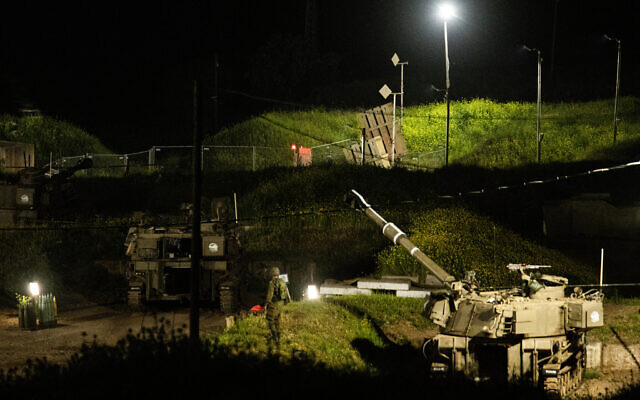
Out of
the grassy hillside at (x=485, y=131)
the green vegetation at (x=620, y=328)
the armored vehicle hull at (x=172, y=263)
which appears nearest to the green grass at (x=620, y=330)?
the green vegetation at (x=620, y=328)

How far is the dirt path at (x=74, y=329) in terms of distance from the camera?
17.0m

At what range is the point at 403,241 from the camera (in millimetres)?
18500

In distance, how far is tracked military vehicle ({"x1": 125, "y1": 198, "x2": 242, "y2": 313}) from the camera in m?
22.1

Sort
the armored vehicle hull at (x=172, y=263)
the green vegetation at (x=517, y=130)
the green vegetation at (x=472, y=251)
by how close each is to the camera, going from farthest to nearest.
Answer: the green vegetation at (x=517, y=130) → the green vegetation at (x=472, y=251) → the armored vehicle hull at (x=172, y=263)

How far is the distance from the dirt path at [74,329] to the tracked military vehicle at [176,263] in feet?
1.96

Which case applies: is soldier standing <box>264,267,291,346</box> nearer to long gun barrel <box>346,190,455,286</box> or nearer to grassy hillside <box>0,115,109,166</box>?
long gun barrel <box>346,190,455,286</box>

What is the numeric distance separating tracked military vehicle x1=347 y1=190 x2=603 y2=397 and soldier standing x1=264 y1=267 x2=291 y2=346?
3.45 metres

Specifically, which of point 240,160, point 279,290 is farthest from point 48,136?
point 279,290

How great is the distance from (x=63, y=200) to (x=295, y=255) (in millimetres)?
10179

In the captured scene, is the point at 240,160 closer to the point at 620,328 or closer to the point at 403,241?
the point at 403,241

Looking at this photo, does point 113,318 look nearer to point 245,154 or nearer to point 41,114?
point 245,154

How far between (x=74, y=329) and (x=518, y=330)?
11.8 m

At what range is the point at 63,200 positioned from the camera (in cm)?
3050

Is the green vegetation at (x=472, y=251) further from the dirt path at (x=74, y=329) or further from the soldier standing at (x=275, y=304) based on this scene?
the soldier standing at (x=275, y=304)
